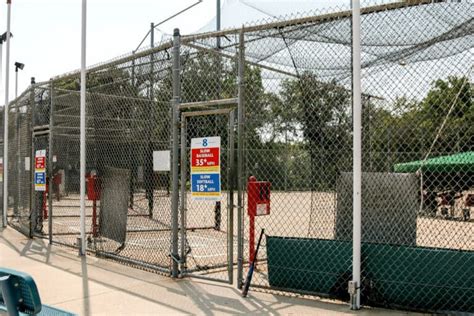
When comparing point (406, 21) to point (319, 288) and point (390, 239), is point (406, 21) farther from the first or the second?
point (319, 288)

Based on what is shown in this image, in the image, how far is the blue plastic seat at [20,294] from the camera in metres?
3.21

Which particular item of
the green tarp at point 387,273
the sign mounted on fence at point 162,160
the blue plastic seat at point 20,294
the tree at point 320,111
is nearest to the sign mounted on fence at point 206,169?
the sign mounted on fence at point 162,160

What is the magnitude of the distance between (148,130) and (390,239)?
18.1 ft

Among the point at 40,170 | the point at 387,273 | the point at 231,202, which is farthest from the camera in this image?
the point at 40,170

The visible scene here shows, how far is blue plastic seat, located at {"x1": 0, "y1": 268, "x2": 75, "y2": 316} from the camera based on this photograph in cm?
321

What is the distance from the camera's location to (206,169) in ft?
21.1

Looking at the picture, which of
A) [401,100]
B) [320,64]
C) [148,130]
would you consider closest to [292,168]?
[148,130]

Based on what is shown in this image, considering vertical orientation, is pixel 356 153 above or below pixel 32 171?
above

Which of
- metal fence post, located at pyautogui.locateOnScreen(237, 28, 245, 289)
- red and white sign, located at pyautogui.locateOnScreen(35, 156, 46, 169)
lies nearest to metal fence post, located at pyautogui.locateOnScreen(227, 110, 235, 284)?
metal fence post, located at pyautogui.locateOnScreen(237, 28, 245, 289)

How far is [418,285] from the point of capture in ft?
16.8

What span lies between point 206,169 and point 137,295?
1.82m

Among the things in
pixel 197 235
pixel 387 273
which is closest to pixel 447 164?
pixel 197 235

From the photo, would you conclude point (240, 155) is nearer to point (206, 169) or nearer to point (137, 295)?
point (206, 169)

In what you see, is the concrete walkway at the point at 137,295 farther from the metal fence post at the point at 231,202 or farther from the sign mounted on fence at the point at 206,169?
the sign mounted on fence at the point at 206,169
